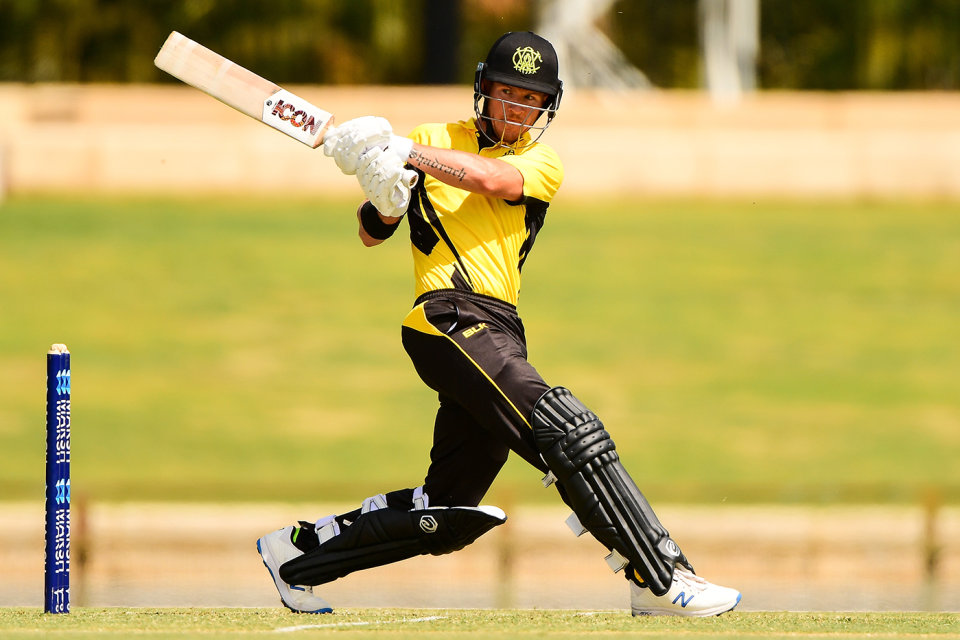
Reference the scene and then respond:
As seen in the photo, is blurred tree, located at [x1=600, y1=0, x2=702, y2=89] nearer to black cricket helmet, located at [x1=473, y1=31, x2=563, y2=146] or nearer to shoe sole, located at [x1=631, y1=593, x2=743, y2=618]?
black cricket helmet, located at [x1=473, y1=31, x2=563, y2=146]

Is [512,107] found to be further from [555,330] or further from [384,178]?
[555,330]

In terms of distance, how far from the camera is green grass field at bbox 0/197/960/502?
37.4 feet

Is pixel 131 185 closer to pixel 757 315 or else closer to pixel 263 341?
pixel 263 341

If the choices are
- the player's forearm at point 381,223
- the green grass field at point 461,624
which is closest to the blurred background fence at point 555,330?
the green grass field at point 461,624

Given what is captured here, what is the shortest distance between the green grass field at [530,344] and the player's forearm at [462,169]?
14.0 feet

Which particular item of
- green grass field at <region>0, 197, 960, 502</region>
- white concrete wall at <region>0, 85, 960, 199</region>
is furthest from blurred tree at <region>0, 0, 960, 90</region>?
green grass field at <region>0, 197, 960, 502</region>

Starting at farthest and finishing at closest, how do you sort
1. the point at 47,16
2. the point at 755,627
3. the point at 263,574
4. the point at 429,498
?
the point at 47,16 < the point at 263,574 < the point at 429,498 < the point at 755,627

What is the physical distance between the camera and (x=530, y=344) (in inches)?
527

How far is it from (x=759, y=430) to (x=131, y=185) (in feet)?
32.3

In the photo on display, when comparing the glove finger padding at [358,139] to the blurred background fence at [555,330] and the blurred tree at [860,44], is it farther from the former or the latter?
the blurred tree at [860,44]

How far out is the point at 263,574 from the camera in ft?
26.6

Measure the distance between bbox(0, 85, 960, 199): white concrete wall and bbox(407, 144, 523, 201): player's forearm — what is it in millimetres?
13354

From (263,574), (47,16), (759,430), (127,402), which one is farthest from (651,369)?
(47,16)

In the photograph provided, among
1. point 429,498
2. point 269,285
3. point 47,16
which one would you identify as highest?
point 47,16
